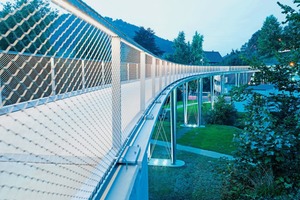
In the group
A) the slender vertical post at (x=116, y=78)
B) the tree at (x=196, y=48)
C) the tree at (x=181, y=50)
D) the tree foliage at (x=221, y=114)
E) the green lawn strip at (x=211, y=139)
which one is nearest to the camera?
the slender vertical post at (x=116, y=78)

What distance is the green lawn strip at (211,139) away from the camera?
1545cm

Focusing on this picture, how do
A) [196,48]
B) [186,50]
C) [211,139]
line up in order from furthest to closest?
[196,48] → [186,50] → [211,139]

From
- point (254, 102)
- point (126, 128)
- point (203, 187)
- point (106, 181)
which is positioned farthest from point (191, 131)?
point (106, 181)

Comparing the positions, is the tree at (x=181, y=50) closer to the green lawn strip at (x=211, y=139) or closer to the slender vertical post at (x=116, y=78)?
the green lawn strip at (x=211, y=139)

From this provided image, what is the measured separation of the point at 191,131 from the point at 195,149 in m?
5.14

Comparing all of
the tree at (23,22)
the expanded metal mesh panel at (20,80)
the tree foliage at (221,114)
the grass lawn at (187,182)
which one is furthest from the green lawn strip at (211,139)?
the tree at (23,22)

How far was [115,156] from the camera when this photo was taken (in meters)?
2.45

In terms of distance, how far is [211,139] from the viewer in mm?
17734

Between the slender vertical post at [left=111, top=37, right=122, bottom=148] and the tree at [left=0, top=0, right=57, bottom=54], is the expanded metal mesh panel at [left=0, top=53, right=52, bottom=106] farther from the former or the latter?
the slender vertical post at [left=111, top=37, right=122, bottom=148]

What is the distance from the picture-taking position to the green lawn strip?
1545 cm

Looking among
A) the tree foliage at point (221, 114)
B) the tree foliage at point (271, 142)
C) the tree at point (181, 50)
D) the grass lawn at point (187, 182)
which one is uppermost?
the tree at point (181, 50)

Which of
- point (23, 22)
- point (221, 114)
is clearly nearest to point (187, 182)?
point (23, 22)

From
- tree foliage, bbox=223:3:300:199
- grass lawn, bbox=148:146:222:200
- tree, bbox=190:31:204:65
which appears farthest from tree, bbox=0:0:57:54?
tree, bbox=190:31:204:65

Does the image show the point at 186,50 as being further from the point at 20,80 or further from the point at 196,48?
the point at 20,80
